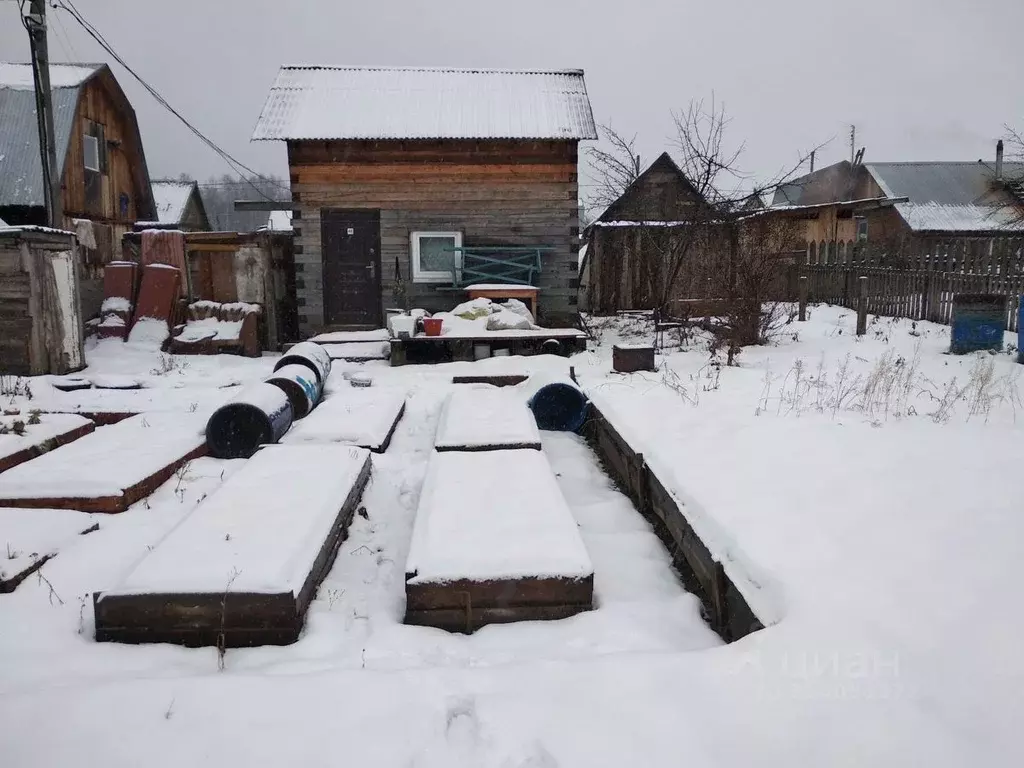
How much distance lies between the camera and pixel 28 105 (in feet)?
51.2

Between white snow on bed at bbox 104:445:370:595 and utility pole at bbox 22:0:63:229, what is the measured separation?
9.47 m

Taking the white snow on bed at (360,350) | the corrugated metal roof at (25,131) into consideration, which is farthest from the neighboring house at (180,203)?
the white snow on bed at (360,350)

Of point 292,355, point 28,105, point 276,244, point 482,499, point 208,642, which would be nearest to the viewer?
point 208,642

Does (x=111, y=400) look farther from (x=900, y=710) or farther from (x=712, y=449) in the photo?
(x=900, y=710)

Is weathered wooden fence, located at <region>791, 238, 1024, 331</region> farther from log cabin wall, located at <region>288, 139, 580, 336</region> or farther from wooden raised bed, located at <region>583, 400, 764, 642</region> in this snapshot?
wooden raised bed, located at <region>583, 400, 764, 642</region>

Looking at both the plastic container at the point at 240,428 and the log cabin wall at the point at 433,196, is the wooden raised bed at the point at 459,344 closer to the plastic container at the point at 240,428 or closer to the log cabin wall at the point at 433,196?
the log cabin wall at the point at 433,196

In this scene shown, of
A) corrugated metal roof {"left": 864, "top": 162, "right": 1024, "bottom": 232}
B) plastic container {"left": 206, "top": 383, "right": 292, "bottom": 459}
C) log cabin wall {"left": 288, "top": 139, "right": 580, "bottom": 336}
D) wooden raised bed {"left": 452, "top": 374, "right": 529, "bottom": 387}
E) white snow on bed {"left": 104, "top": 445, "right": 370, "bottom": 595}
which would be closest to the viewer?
white snow on bed {"left": 104, "top": 445, "right": 370, "bottom": 595}

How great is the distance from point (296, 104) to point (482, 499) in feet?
34.9

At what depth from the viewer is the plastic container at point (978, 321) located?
805 cm

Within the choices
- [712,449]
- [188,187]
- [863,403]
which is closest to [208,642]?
[712,449]

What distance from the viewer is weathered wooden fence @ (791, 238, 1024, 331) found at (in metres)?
9.56

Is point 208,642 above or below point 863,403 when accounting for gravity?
below

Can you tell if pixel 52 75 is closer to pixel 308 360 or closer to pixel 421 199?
pixel 421 199

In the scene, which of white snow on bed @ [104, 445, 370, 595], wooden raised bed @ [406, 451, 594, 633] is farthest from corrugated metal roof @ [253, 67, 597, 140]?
wooden raised bed @ [406, 451, 594, 633]
